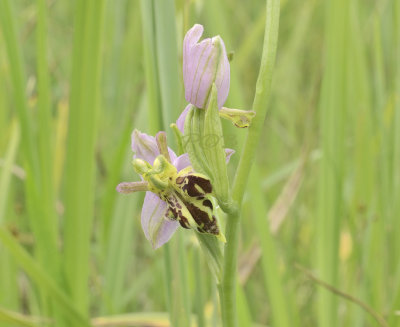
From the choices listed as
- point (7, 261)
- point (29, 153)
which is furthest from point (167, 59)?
point (7, 261)

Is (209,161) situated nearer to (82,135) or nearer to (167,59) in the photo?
(167,59)

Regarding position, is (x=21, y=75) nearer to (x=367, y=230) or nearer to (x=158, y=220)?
(x=158, y=220)

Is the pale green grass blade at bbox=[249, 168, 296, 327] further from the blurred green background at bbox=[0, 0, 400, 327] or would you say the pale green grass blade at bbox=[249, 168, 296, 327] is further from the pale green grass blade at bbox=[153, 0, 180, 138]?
the pale green grass blade at bbox=[153, 0, 180, 138]

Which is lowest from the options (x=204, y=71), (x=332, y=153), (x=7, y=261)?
(x=7, y=261)

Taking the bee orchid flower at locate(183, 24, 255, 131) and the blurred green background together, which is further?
the blurred green background

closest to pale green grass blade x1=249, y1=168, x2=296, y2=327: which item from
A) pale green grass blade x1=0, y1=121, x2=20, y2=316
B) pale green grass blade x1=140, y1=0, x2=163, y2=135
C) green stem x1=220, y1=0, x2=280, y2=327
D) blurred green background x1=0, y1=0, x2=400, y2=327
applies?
blurred green background x1=0, y1=0, x2=400, y2=327

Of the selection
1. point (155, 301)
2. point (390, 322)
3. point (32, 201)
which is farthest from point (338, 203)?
point (155, 301)
